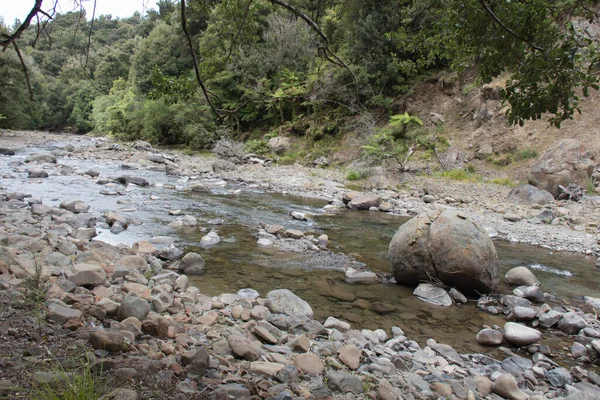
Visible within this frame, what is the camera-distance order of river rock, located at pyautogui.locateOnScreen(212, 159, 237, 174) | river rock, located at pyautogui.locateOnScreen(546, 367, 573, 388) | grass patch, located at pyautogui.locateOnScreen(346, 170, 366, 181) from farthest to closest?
river rock, located at pyautogui.locateOnScreen(212, 159, 237, 174)
grass patch, located at pyautogui.locateOnScreen(346, 170, 366, 181)
river rock, located at pyautogui.locateOnScreen(546, 367, 573, 388)

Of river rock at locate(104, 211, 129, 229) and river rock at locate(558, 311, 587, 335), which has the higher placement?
river rock at locate(558, 311, 587, 335)

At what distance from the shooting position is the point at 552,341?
4.59 metres

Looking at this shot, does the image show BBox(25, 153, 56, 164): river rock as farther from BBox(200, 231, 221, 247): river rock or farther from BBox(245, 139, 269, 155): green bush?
BBox(200, 231, 221, 247): river rock

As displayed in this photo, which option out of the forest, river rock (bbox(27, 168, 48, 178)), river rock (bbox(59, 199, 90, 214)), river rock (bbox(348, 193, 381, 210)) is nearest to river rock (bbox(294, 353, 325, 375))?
the forest

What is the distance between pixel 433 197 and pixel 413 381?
415 inches

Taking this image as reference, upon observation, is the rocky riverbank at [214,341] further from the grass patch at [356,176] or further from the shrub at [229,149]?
the shrub at [229,149]

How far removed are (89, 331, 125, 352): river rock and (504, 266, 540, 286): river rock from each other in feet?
19.0

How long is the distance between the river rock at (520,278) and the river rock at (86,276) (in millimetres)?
5843

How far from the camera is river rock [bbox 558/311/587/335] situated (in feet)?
15.7

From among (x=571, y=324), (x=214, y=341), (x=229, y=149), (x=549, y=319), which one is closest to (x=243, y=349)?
(x=214, y=341)

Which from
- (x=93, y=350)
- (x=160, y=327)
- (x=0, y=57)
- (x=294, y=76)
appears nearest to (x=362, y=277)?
(x=160, y=327)

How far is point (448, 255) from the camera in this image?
579 centimetres

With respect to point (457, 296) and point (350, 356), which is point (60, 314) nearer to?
point (350, 356)

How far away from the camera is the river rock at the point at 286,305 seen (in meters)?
4.55
